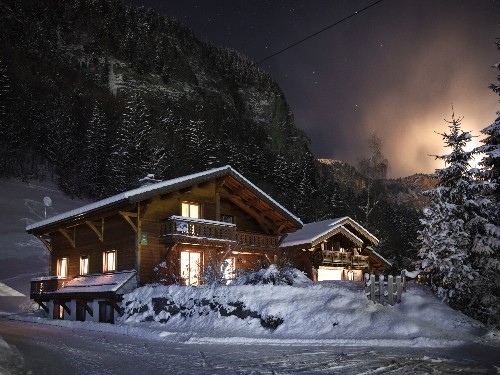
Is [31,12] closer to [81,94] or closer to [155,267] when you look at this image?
[81,94]

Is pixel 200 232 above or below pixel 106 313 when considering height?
above

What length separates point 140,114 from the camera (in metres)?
86.1

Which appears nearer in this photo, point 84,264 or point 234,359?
point 234,359

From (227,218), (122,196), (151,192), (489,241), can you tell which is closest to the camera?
(489,241)

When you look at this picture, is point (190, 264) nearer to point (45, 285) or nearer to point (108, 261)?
point (108, 261)

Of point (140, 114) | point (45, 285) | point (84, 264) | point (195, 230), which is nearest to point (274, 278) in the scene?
point (195, 230)

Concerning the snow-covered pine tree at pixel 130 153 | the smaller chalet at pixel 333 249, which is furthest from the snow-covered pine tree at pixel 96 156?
the smaller chalet at pixel 333 249

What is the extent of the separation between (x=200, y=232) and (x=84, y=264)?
8.17 metres

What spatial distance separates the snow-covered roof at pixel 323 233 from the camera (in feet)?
130

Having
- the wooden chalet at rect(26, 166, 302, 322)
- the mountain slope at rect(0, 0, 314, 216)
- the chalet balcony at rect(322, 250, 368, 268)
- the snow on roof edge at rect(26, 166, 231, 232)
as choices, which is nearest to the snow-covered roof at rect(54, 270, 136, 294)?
the wooden chalet at rect(26, 166, 302, 322)

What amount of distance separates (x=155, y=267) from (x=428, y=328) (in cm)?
1489

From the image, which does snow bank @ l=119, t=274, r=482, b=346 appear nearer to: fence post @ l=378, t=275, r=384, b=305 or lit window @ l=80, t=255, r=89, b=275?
fence post @ l=378, t=275, r=384, b=305

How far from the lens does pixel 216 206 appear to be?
101 ft

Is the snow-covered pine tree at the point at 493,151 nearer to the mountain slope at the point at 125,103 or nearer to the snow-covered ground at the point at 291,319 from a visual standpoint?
the snow-covered ground at the point at 291,319
